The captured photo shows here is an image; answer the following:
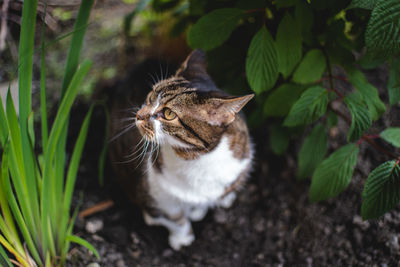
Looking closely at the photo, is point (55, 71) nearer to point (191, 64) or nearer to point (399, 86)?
point (191, 64)

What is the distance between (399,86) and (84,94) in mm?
1924

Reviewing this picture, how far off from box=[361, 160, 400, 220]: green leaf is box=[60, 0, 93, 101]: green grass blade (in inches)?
48.6

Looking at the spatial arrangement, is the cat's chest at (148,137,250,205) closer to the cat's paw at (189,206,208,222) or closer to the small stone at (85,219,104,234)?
the cat's paw at (189,206,208,222)

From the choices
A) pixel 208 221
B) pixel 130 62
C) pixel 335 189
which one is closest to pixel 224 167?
pixel 335 189

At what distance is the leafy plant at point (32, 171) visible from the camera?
1.18 metres

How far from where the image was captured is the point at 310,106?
Result: 1.32 m

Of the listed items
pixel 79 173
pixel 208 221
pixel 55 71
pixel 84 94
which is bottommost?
pixel 208 221

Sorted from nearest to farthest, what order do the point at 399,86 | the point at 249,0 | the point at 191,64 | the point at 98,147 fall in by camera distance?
the point at 399,86 < the point at 249,0 < the point at 191,64 < the point at 98,147

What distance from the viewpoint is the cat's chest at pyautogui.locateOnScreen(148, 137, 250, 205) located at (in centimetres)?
143

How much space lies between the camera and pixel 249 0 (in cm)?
135

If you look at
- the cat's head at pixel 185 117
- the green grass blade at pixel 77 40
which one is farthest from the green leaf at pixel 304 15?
the green grass blade at pixel 77 40

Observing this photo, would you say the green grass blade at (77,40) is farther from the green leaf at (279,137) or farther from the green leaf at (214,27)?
the green leaf at (279,137)

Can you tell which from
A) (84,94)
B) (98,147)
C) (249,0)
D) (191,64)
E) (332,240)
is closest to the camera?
(249,0)

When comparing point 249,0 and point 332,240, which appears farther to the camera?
point 332,240
